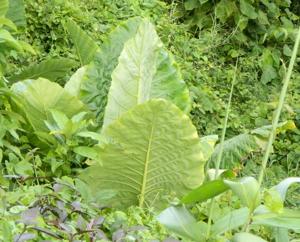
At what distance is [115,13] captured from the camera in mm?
5238

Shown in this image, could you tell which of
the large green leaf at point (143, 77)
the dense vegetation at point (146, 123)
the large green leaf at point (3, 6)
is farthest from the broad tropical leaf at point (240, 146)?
the large green leaf at point (3, 6)

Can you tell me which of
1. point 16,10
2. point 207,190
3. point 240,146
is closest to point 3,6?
point 16,10

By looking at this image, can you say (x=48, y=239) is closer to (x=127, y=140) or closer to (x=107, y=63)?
(x=127, y=140)

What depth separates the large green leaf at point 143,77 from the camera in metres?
3.14

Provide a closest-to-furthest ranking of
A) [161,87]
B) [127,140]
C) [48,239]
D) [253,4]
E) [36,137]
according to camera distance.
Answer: [48,239], [127,140], [36,137], [161,87], [253,4]


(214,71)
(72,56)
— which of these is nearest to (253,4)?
(214,71)

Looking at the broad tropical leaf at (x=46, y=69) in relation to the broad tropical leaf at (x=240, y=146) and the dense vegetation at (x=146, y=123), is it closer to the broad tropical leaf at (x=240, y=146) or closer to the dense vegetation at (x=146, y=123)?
the dense vegetation at (x=146, y=123)

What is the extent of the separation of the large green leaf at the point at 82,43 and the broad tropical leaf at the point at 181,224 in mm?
2277

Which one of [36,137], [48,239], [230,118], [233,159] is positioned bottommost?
[230,118]

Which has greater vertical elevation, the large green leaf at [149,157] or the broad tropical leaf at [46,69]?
the broad tropical leaf at [46,69]

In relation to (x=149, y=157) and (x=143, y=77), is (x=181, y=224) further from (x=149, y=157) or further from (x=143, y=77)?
(x=143, y=77)

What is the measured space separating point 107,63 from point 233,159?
0.82 meters

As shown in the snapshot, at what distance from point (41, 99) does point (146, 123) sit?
63 centimetres

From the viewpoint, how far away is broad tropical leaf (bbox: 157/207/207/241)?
5.39 feet
